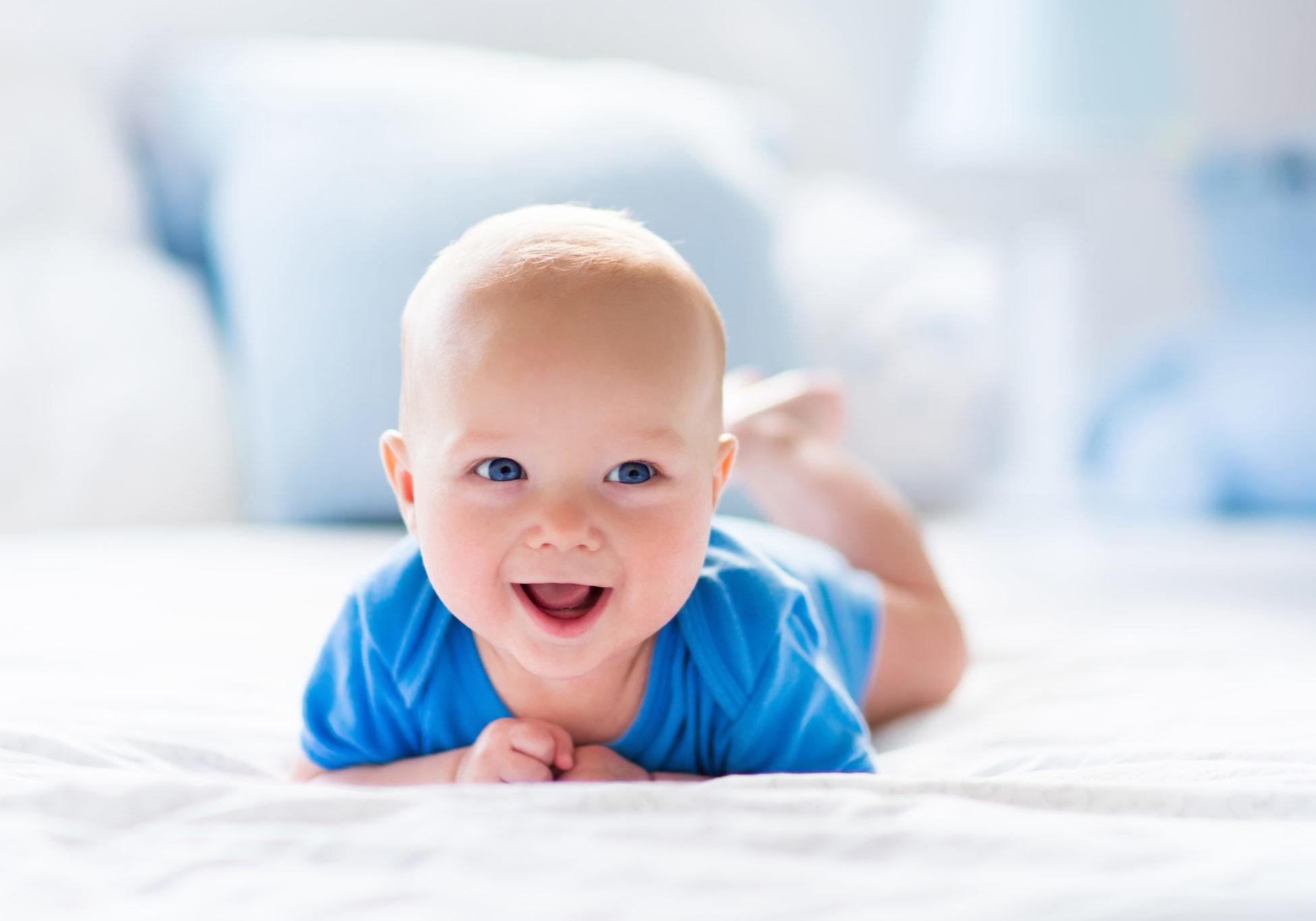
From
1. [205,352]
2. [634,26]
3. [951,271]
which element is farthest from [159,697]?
[634,26]

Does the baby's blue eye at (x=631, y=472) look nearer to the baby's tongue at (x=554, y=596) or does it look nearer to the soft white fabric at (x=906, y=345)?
the baby's tongue at (x=554, y=596)

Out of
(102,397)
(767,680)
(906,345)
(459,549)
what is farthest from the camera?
(906,345)

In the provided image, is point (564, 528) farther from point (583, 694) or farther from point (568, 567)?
point (583, 694)

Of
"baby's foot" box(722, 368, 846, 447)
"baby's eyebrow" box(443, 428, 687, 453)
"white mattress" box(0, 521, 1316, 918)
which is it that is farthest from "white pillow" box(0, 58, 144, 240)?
"baby's eyebrow" box(443, 428, 687, 453)

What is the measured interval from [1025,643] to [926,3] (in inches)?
70.1

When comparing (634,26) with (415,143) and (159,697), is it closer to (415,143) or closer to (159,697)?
(415,143)

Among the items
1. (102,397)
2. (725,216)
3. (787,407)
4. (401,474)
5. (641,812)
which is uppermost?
(725,216)

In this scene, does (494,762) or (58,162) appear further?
(58,162)

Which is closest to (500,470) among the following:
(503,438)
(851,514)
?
(503,438)

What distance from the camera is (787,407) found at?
1271mm

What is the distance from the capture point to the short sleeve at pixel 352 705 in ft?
2.68

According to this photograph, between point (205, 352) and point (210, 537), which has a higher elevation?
point (205, 352)

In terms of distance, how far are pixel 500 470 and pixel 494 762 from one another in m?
0.19

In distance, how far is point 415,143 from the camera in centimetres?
146
